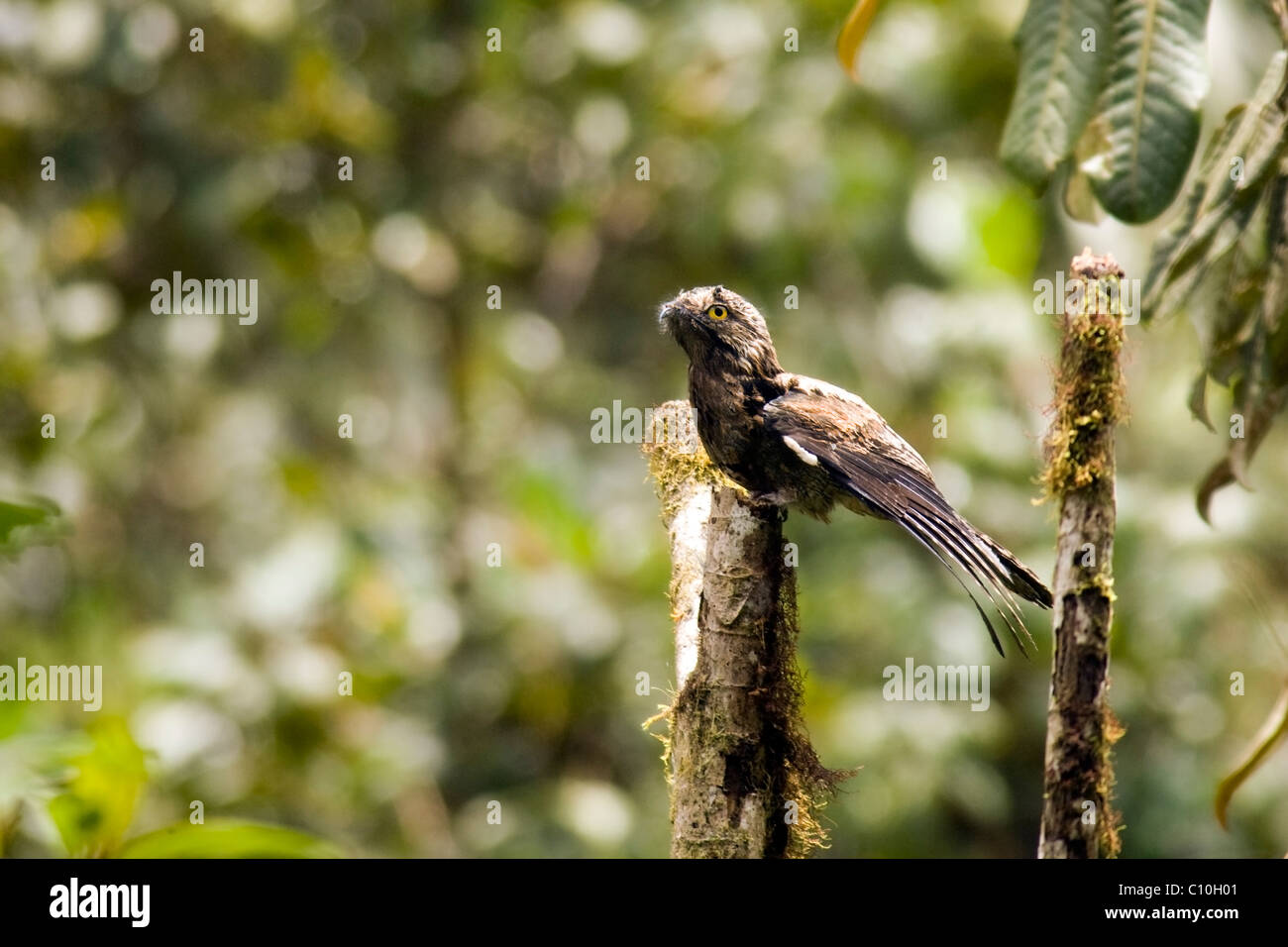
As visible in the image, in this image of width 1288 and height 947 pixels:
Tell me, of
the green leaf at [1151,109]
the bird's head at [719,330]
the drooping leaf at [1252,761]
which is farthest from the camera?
the bird's head at [719,330]

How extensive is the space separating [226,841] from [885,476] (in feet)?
5.04

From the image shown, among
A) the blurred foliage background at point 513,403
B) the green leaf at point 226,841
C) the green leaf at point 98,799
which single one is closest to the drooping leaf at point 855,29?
the green leaf at point 226,841

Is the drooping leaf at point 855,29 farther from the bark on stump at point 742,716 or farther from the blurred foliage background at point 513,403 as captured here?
the blurred foliage background at point 513,403

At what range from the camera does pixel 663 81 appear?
740 cm

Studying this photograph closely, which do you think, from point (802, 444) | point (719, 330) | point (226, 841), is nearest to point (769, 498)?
point (802, 444)

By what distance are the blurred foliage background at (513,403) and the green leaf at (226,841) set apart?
10.1ft


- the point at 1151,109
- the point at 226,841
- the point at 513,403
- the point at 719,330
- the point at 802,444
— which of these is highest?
the point at 513,403

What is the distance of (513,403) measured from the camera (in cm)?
848

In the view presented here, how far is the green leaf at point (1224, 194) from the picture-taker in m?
2.53

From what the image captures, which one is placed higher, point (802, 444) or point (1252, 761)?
point (802, 444)

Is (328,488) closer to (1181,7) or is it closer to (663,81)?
(663,81)

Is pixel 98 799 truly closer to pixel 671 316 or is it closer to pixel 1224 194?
pixel 671 316
